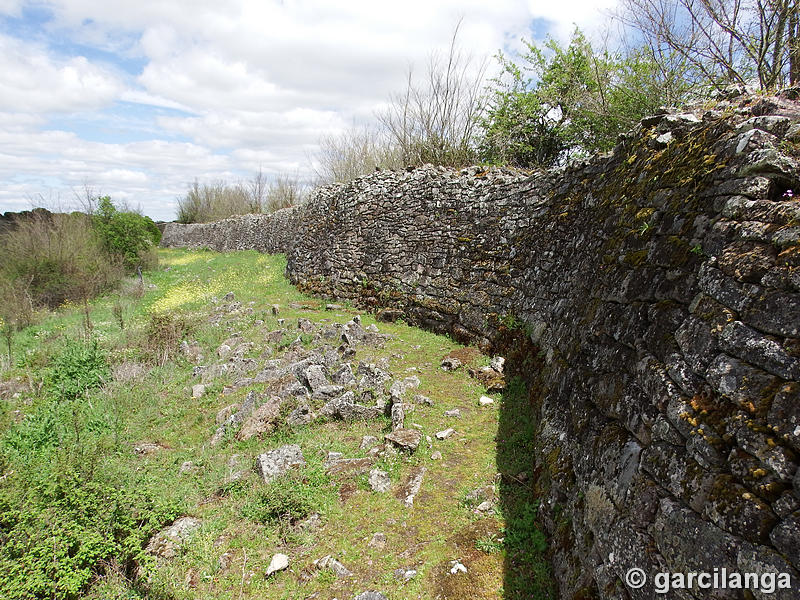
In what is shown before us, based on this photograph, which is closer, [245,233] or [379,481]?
[379,481]

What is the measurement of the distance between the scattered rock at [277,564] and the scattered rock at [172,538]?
994mm

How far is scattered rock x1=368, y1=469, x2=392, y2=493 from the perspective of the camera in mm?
4820

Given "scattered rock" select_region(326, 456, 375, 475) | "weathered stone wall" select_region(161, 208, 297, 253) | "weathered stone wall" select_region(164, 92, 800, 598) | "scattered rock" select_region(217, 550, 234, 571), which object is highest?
"weathered stone wall" select_region(161, 208, 297, 253)

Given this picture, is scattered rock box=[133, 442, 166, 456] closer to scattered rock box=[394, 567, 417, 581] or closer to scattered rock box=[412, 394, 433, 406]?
scattered rock box=[412, 394, 433, 406]

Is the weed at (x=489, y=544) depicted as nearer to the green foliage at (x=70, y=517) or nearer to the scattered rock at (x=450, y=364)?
the green foliage at (x=70, y=517)

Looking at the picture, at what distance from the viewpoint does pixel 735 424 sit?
2168 mm

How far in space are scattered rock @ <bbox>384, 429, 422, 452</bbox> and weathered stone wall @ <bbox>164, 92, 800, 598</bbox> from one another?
1.47m

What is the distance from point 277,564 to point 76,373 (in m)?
7.52

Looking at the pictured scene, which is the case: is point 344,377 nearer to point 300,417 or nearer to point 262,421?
point 300,417

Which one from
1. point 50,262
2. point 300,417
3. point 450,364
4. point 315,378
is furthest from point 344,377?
point 50,262

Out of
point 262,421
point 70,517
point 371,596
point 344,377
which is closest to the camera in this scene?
point 371,596

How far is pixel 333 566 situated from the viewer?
3844 mm
